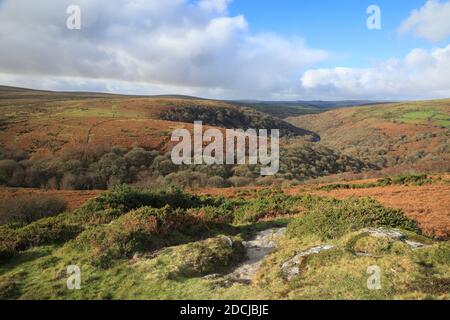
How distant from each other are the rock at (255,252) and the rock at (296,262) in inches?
33.2

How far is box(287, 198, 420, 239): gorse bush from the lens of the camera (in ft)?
39.4

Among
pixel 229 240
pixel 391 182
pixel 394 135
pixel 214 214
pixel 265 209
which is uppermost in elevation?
pixel 394 135

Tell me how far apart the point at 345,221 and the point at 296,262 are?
375 centimetres

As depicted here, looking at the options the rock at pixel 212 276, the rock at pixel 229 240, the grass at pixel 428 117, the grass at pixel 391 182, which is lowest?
the grass at pixel 391 182

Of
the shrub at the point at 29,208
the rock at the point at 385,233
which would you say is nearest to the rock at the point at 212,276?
the rock at the point at 385,233

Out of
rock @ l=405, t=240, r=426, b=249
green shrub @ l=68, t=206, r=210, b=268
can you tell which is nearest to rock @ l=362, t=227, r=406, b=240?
rock @ l=405, t=240, r=426, b=249

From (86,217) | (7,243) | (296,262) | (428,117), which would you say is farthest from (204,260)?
(428,117)

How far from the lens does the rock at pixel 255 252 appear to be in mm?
9555

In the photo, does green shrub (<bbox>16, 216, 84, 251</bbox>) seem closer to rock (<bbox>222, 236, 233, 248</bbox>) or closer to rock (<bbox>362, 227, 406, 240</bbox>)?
rock (<bbox>222, 236, 233, 248</bbox>)

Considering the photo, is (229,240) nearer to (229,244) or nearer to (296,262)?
(229,244)

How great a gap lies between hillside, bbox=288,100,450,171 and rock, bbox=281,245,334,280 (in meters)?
44.3

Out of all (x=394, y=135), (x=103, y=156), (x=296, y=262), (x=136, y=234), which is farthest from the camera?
(x=394, y=135)

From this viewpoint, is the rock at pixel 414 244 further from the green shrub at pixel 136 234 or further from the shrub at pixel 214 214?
the shrub at pixel 214 214

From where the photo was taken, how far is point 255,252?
37.7ft
